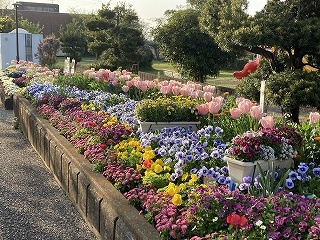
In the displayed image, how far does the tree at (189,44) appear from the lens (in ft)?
44.9

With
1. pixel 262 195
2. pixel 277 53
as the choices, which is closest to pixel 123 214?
pixel 262 195

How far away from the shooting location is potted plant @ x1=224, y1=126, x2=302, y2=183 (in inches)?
119

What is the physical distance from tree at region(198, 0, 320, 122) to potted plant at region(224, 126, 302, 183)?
175 inches


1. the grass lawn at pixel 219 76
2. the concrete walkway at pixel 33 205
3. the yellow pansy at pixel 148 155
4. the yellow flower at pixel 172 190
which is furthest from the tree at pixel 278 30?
the grass lawn at pixel 219 76

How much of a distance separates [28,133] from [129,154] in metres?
3.59

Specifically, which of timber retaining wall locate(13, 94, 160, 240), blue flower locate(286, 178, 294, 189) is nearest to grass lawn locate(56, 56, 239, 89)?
timber retaining wall locate(13, 94, 160, 240)

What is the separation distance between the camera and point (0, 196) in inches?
178

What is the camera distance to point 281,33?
7.34 meters

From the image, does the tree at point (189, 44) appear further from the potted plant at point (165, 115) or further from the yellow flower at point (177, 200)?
the yellow flower at point (177, 200)

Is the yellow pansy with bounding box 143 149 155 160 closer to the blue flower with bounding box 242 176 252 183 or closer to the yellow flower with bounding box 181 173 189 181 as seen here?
the yellow flower with bounding box 181 173 189 181

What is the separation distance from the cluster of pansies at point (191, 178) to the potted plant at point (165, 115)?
0.14 m

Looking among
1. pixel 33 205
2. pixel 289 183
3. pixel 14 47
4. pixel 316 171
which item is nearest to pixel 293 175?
pixel 289 183

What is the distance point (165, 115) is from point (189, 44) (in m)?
9.39

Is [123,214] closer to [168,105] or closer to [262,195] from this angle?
[262,195]
